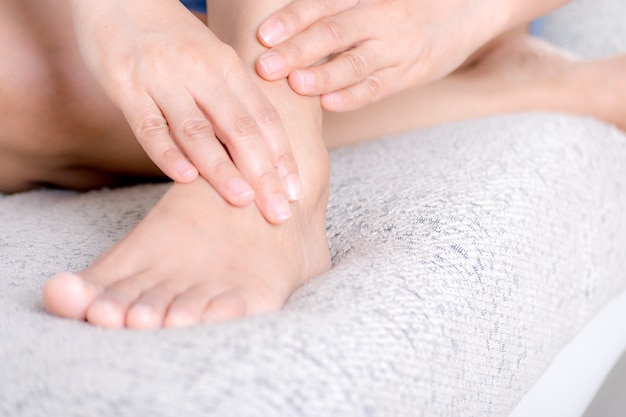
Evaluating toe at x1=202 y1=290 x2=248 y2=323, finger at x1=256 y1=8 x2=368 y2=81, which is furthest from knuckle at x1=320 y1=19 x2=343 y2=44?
toe at x1=202 y1=290 x2=248 y2=323

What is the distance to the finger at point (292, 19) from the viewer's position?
0.80 metres

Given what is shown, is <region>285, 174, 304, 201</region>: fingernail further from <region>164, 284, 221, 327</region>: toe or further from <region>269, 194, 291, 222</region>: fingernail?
<region>164, 284, 221, 327</region>: toe

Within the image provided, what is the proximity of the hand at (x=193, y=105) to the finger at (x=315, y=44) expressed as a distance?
0.05 metres

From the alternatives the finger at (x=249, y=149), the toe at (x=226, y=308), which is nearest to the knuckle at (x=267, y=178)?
the finger at (x=249, y=149)

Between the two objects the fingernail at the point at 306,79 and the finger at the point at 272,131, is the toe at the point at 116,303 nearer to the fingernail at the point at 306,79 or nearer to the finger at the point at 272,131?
the finger at the point at 272,131

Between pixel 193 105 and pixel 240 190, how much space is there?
89 mm

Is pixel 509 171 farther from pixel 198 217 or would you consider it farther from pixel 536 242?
pixel 198 217

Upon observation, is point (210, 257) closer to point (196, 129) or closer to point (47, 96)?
point (196, 129)

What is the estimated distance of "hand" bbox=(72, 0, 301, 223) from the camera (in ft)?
2.27

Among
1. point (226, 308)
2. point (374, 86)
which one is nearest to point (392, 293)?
point (226, 308)

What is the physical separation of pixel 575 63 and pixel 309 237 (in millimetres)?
718

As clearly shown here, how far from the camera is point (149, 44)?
2.36 ft

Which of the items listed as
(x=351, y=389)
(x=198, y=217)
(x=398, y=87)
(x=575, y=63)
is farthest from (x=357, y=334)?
(x=575, y=63)

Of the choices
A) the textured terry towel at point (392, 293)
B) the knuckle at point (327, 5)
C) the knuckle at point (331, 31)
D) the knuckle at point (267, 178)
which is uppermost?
the knuckle at point (327, 5)
